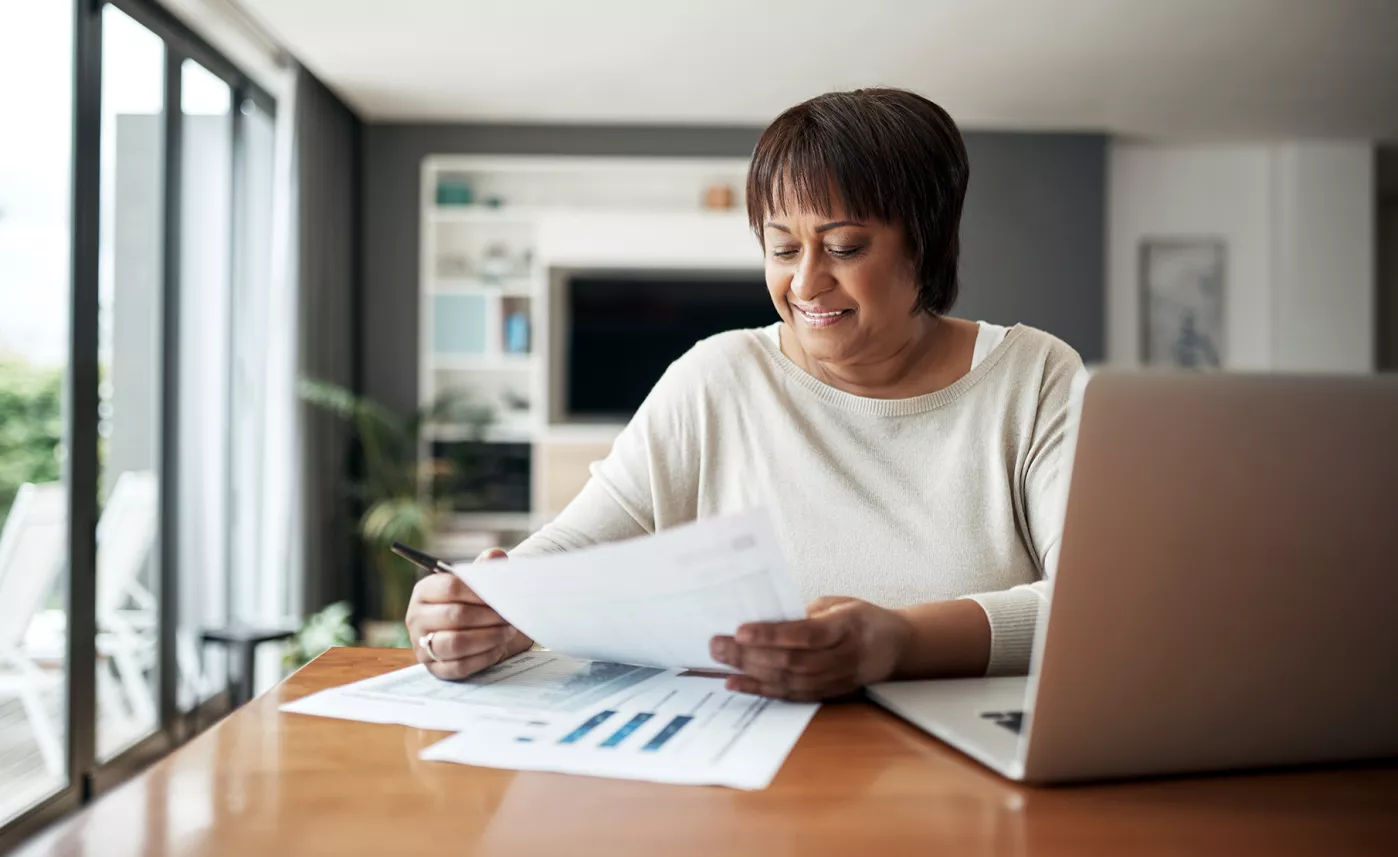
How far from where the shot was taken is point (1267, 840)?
544 millimetres

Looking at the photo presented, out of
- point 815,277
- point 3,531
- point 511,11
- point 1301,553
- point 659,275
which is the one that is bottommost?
point 3,531

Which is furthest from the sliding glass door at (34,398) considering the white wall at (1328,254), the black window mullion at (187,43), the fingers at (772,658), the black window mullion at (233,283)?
the white wall at (1328,254)

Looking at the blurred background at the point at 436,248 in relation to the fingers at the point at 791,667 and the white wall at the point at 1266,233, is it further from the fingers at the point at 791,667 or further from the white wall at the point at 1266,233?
the fingers at the point at 791,667

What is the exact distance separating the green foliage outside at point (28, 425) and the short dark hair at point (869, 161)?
7.57 feet

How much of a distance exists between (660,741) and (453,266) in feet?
17.5

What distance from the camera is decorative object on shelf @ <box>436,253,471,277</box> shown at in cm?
576

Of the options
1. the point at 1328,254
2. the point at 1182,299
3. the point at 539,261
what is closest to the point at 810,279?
the point at 539,261

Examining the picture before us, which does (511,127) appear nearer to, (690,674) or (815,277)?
(815,277)

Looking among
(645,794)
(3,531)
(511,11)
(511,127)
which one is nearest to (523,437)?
(511,127)

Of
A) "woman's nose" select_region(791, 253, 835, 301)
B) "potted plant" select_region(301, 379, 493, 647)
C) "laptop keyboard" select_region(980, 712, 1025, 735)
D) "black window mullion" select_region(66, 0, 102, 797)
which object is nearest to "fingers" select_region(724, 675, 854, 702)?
"laptop keyboard" select_region(980, 712, 1025, 735)

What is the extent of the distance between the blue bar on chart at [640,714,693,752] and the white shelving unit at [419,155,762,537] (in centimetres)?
476

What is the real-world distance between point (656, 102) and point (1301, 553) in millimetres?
4992

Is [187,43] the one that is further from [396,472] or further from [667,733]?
[667,733]

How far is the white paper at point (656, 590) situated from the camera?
2.16ft
